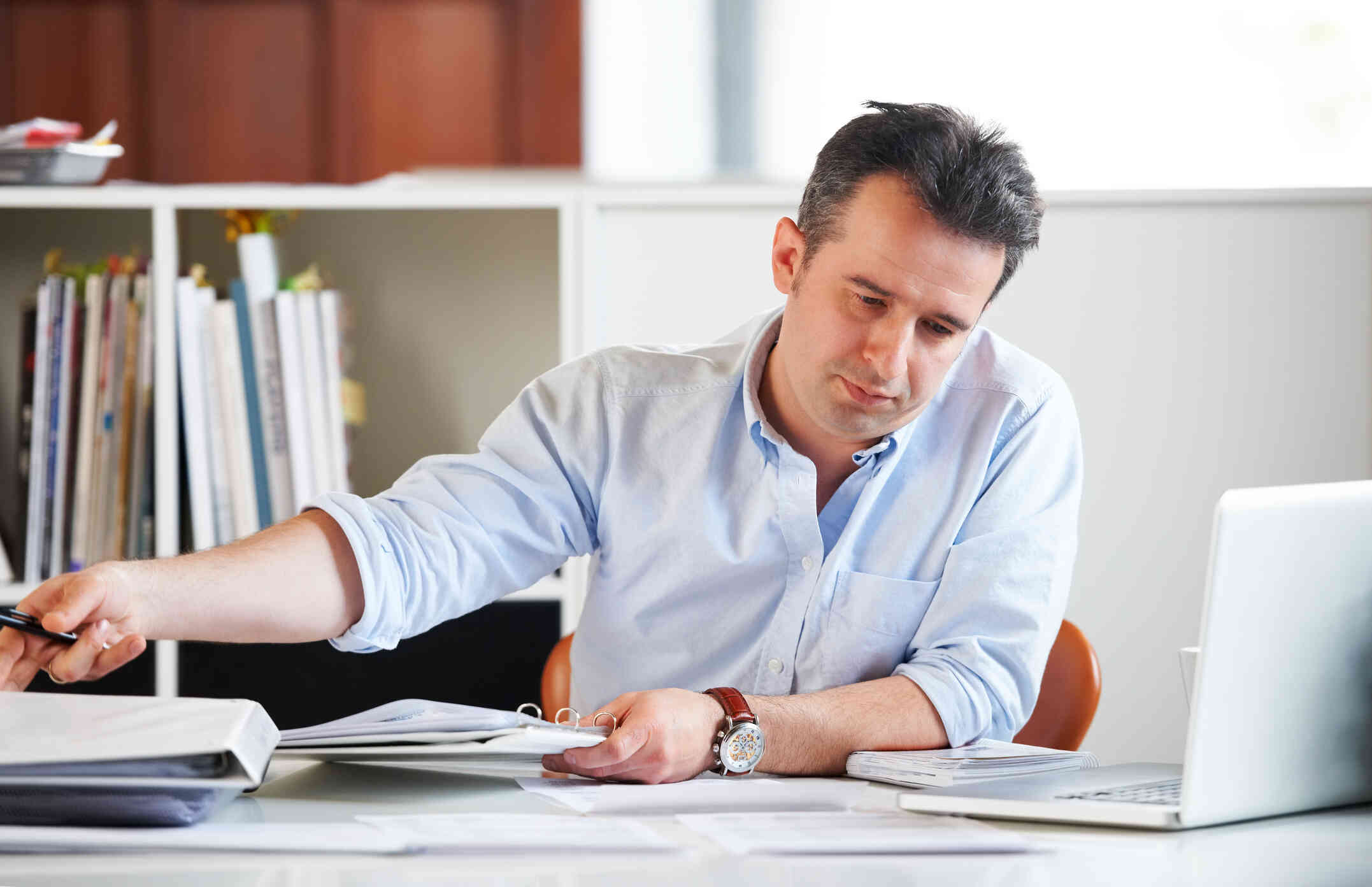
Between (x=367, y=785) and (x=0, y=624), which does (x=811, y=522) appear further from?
(x=0, y=624)

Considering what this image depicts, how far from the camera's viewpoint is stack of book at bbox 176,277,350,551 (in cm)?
195

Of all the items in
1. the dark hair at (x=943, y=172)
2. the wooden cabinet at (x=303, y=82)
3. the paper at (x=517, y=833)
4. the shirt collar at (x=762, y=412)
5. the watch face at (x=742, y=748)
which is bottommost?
the watch face at (x=742, y=748)

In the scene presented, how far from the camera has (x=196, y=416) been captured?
1.95 metres

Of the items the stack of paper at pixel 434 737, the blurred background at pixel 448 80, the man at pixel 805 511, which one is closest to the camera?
the stack of paper at pixel 434 737

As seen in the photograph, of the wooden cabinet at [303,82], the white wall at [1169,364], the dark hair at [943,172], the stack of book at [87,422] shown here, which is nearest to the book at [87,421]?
the stack of book at [87,422]

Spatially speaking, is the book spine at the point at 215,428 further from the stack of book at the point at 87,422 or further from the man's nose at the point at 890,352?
the man's nose at the point at 890,352

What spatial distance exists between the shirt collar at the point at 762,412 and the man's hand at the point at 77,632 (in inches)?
24.9

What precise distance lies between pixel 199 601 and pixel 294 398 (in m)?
0.94

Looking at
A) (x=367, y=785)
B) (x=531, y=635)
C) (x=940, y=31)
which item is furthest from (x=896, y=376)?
(x=940, y=31)

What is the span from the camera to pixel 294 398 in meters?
1.96

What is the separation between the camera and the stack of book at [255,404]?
195 centimetres

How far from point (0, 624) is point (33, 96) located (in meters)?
3.71

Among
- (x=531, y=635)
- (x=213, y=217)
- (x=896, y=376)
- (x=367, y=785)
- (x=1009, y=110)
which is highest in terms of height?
(x=1009, y=110)

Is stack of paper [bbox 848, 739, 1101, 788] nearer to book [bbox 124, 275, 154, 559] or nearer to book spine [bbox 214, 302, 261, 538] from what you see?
book spine [bbox 214, 302, 261, 538]
